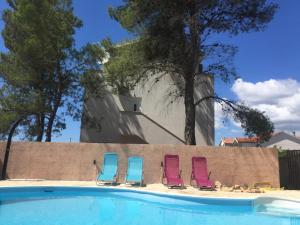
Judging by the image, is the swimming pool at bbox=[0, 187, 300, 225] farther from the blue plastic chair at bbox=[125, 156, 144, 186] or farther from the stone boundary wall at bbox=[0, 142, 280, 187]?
the stone boundary wall at bbox=[0, 142, 280, 187]

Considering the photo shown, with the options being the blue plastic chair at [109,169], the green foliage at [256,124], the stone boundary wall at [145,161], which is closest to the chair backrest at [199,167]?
the stone boundary wall at [145,161]

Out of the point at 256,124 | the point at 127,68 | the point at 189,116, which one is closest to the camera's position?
the point at 256,124

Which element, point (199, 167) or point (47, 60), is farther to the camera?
point (47, 60)

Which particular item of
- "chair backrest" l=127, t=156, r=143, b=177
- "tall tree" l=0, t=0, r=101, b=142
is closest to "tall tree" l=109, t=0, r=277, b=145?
"chair backrest" l=127, t=156, r=143, b=177

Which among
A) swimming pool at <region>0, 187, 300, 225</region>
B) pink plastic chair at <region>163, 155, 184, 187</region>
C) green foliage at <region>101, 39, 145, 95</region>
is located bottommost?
swimming pool at <region>0, 187, 300, 225</region>

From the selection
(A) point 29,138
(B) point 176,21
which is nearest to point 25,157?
(A) point 29,138

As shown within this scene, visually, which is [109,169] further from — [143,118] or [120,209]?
[143,118]

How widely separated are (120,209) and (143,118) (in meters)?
13.4

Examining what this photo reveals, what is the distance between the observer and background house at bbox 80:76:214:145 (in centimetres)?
2297

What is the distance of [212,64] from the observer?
18.0 meters

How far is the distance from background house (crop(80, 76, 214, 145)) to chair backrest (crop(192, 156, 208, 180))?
9179 mm

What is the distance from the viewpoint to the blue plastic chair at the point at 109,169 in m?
13.5

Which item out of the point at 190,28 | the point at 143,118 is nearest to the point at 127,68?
the point at 190,28

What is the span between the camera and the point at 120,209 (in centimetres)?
998
